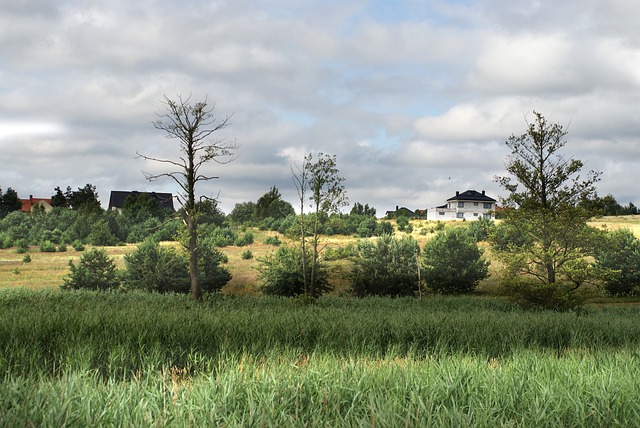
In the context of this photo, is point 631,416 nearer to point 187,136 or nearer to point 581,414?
point 581,414

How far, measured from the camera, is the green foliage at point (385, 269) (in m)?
33.0

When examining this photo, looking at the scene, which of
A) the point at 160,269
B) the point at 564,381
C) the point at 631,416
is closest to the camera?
the point at 631,416

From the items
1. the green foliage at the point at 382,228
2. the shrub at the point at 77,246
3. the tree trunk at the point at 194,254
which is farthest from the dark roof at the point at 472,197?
the tree trunk at the point at 194,254

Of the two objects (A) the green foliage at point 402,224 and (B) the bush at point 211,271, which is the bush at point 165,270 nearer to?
(B) the bush at point 211,271

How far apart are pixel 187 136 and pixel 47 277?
18.9 m

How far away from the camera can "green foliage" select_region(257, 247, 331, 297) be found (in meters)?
29.8

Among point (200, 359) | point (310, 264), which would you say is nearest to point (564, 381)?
point (200, 359)

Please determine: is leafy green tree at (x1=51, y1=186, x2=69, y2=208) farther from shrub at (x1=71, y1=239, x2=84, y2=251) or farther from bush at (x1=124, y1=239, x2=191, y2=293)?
bush at (x1=124, y1=239, x2=191, y2=293)

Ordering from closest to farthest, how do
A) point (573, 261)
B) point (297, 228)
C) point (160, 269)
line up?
point (573, 261), point (297, 228), point (160, 269)

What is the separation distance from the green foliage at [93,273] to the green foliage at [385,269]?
1478 cm

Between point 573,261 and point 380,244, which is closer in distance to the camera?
point 573,261

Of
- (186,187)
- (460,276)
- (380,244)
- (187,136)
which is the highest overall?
(187,136)

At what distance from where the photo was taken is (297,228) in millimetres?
26750

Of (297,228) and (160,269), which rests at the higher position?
(297,228)
